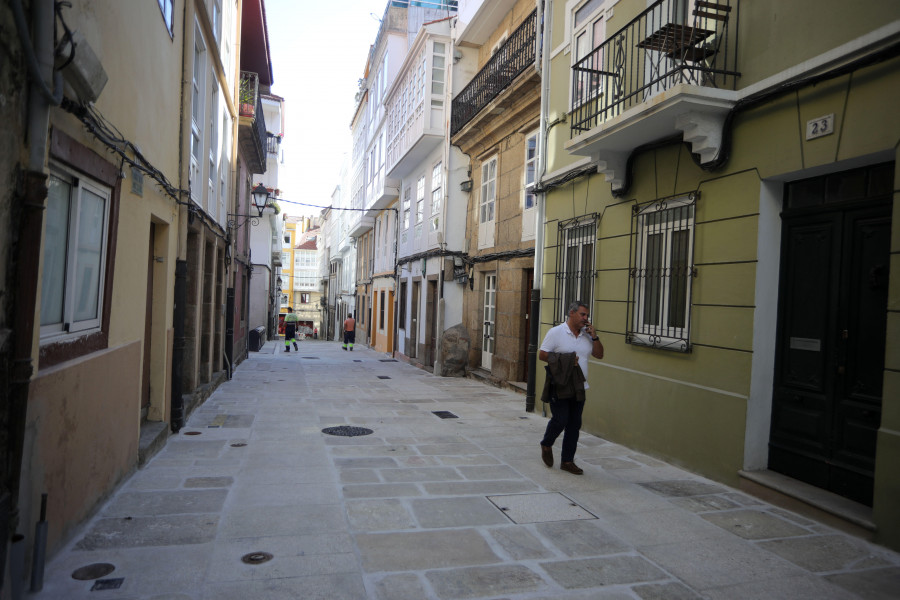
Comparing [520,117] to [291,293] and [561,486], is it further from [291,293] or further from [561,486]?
[291,293]

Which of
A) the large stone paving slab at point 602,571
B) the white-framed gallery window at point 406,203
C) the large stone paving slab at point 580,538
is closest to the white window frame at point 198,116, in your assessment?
the large stone paving slab at point 580,538

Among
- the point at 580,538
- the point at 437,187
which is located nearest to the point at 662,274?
the point at 580,538

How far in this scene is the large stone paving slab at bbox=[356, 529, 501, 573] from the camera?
3938 mm

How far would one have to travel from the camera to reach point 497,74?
44.1 feet

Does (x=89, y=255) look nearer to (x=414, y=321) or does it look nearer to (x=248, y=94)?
(x=248, y=94)

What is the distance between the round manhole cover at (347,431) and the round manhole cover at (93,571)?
4150mm

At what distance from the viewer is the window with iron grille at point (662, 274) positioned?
668cm

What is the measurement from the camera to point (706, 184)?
6398 millimetres

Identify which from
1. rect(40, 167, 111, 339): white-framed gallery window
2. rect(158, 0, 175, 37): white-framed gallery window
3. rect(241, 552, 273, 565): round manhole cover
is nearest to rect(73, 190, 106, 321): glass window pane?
rect(40, 167, 111, 339): white-framed gallery window

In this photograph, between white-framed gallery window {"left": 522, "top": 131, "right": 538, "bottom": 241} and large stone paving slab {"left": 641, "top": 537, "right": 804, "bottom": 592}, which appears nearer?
large stone paving slab {"left": 641, "top": 537, "right": 804, "bottom": 592}

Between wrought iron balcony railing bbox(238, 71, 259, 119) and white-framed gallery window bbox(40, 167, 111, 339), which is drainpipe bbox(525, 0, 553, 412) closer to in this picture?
white-framed gallery window bbox(40, 167, 111, 339)

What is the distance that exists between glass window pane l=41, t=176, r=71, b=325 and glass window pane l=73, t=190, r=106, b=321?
0.20 metres

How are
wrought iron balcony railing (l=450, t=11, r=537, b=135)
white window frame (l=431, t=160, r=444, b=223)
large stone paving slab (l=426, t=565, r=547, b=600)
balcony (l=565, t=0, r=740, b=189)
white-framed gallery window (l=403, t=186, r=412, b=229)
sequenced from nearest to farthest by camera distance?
large stone paving slab (l=426, t=565, r=547, b=600) → balcony (l=565, t=0, r=740, b=189) → wrought iron balcony railing (l=450, t=11, r=537, b=135) → white window frame (l=431, t=160, r=444, b=223) → white-framed gallery window (l=403, t=186, r=412, b=229)

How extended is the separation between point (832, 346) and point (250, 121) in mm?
13663
